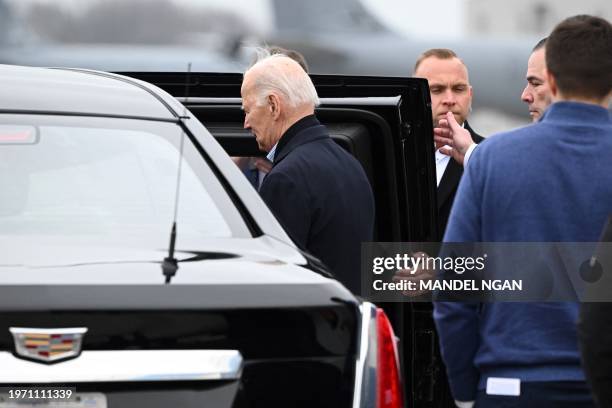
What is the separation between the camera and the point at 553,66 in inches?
167

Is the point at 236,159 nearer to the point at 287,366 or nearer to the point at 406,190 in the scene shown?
the point at 406,190

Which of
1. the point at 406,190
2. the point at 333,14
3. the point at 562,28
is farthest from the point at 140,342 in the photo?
the point at 333,14

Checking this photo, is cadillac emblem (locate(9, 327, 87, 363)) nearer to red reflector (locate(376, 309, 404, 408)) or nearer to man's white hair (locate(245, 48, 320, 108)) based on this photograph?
red reflector (locate(376, 309, 404, 408))

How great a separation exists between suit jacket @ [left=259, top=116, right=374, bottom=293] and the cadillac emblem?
200 cm

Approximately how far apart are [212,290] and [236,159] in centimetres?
365

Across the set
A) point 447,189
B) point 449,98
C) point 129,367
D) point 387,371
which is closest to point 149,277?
point 129,367

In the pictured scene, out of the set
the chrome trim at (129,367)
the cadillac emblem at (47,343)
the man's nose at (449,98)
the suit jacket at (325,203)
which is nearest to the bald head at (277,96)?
the suit jacket at (325,203)

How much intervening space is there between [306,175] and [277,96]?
0.40 m

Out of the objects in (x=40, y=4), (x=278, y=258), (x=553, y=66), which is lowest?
(x=278, y=258)

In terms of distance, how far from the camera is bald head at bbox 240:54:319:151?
5.84 meters

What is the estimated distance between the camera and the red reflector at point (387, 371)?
3.91 meters

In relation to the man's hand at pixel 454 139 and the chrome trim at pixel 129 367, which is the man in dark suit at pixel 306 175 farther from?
the chrome trim at pixel 129 367

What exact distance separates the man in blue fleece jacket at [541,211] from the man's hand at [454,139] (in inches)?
80.1

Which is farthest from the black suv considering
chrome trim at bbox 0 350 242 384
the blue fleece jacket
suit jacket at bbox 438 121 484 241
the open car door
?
suit jacket at bbox 438 121 484 241
